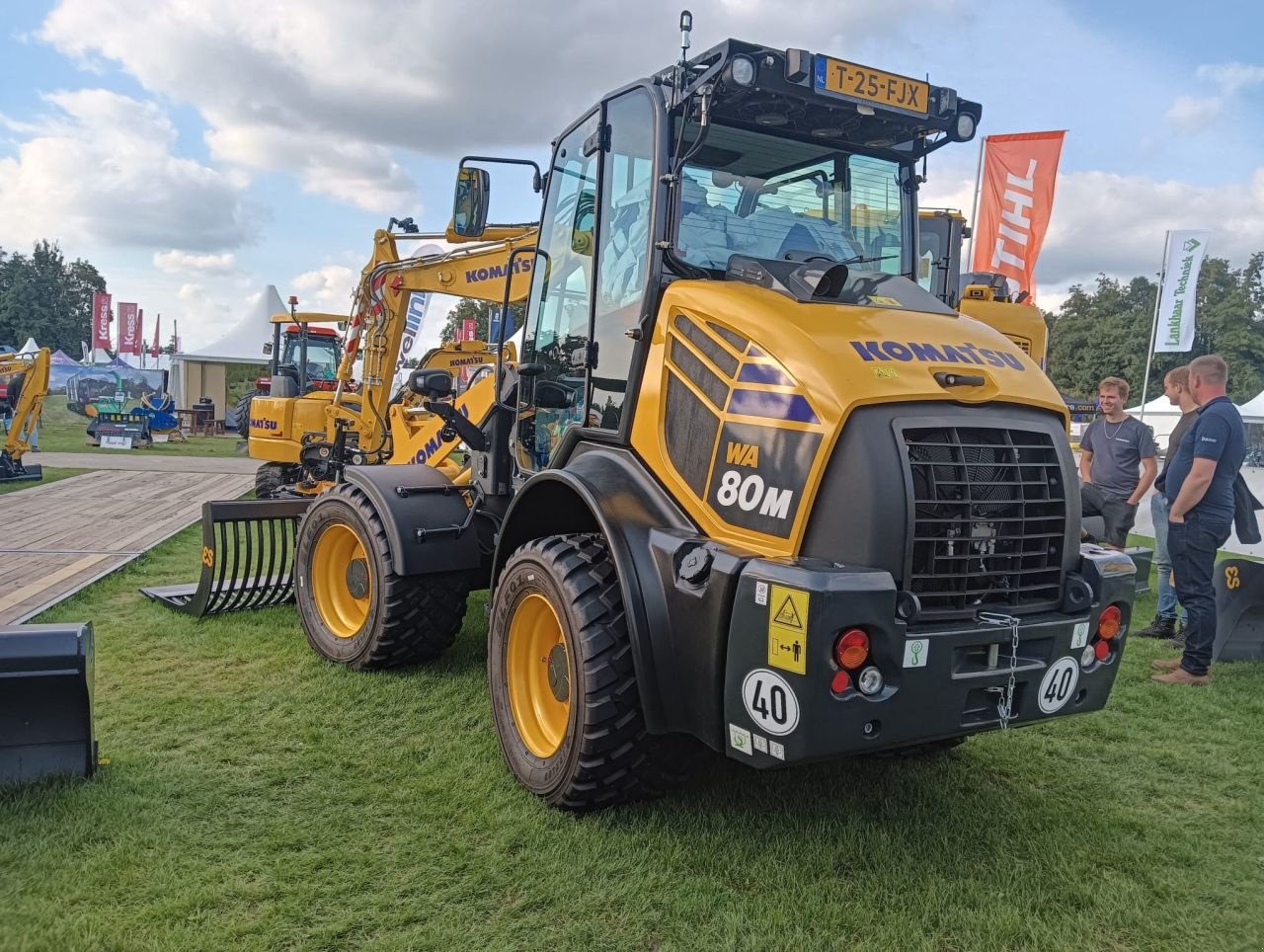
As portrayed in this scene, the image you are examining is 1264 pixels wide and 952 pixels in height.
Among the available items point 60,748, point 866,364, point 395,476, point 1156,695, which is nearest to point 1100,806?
point 1156,695

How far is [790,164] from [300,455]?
7.90 meters

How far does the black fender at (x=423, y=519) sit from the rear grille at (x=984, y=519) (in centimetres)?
270

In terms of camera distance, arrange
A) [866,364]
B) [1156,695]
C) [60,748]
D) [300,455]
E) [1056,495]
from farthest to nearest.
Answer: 1. [300,455]
2. [1156,695]
3. [60,748]
4. [1056,495]
5. [866,364]

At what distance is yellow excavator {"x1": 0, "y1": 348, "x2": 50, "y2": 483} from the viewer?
13523 mm

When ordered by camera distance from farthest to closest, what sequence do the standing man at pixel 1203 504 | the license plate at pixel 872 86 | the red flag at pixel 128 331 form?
the red flag at pixel 128 331, the standing man at pixel 1203 504, the license plate at pixel 872 86

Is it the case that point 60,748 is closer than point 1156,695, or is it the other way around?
point 60,748

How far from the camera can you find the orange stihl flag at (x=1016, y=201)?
13.1 m

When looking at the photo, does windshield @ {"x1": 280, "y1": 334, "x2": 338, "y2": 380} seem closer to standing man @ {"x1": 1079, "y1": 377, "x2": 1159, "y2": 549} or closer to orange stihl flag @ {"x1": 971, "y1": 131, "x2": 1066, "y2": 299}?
orange stihl flag @ {"x1": 971, "y1": 131, "x2": 1066, "y2": 299}

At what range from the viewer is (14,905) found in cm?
271

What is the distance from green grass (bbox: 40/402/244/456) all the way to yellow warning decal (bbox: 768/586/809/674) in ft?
67.6

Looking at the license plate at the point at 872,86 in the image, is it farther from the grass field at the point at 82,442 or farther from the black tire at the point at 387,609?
the grass field at the point at 82,442

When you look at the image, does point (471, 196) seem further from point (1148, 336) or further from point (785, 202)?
point (1148, 336)

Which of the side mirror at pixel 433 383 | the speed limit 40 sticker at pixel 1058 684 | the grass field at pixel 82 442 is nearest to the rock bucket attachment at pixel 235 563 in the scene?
the side mirror at pixel 433 383

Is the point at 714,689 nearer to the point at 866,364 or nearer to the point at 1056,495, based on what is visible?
the point at 866,364
